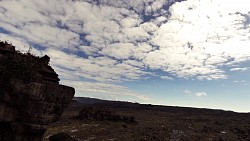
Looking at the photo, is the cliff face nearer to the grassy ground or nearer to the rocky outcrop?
the grassy ground

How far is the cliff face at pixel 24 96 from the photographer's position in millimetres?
22141

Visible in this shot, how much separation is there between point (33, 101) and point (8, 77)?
2.86 m

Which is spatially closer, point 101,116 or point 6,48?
point 6,48

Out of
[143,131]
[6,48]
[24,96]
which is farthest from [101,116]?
[6,48]

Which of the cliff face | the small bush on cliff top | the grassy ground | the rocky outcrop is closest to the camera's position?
the small bush on cliff top

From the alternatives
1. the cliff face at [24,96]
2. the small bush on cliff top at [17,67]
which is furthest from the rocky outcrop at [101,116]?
the small bush on cliff top at [17,67]

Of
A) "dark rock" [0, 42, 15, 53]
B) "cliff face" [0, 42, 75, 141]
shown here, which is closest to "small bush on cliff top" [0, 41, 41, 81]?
"cliff face" [0, 42, 75, 141]

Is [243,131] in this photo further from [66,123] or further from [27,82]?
[27,82]

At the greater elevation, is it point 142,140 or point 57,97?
point 57,97

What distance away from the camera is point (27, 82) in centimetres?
2255

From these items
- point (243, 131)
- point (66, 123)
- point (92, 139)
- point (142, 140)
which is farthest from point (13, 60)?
point (243, 131)

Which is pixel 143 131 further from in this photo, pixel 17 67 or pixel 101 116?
pixel 17 67

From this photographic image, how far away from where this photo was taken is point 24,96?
2258 cm

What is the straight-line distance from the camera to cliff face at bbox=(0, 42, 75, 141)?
22141mm
